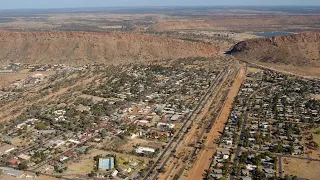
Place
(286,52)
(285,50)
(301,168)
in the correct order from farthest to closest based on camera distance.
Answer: (285,50), (286,52), (301,168)

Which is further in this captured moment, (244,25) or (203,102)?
(244,25)

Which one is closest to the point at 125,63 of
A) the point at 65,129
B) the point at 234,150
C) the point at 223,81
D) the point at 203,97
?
the point at 223,81

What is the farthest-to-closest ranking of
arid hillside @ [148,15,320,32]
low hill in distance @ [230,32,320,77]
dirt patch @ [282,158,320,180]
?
arid hillside @ [148,15,320,32] → low hill in distance @ [230,32,320,77] → dirt patch @ [282,158,320,180]

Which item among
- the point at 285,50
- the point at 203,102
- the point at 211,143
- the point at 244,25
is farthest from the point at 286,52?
the point at 244,25

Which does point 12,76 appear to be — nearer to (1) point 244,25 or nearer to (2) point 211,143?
(2) point 211,143

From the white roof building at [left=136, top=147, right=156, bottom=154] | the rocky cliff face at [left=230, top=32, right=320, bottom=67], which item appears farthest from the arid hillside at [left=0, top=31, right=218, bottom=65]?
the white roof building at [left=136, top=147, right=156, bottom=154]

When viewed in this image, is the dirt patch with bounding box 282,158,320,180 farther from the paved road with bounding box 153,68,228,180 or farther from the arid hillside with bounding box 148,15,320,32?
the arid hillside with bounding box 148,15,320,32

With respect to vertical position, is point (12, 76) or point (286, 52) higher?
point (286, 52)
